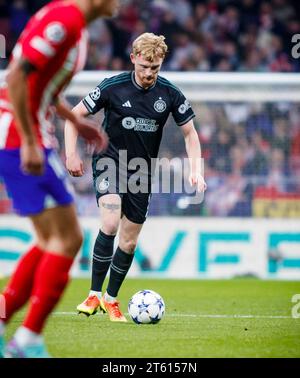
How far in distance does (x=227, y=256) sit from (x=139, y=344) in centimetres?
721

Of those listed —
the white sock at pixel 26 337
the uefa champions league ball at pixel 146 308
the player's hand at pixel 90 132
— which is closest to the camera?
the white sock at pixel 26 337

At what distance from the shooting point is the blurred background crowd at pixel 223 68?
13.5 m

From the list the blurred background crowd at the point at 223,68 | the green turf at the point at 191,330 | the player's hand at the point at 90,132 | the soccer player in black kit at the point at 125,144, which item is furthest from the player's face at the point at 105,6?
the blurred background crowd at the point at 223,68

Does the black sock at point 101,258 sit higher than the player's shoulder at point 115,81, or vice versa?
the player's shoulder at point 115,81

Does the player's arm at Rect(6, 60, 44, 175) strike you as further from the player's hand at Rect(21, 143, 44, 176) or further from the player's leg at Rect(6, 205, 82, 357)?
the player's leg at Rect(6, 205, 82, 357)

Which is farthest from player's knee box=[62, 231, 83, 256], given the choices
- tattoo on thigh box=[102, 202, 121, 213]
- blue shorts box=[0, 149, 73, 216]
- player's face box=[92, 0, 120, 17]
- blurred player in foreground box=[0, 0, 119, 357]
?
tattoo on thigh box=[102, 202, 121, 213]

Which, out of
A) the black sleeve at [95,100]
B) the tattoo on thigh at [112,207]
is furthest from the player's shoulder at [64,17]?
the black sleeve at [95,100]

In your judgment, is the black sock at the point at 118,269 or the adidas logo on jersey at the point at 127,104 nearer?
the black sock at the point at 118,269

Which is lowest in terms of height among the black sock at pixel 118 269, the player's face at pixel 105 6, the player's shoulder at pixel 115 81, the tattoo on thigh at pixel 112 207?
the black sock at pixel 118 269

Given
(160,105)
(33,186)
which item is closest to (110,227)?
(160,105)

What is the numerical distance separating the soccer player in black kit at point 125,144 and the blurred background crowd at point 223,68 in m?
5.23

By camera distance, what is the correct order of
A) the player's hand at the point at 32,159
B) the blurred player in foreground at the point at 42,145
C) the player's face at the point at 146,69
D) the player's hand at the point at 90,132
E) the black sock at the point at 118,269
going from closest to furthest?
the player's hand at the point at 32,159 < the blurred player in foreground at the point at 42,145 < the player's hand at the point at 90,132 < the player's face at the point at 146,69 < the black sock at the point at 118,269

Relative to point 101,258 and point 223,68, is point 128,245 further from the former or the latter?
point 223,68

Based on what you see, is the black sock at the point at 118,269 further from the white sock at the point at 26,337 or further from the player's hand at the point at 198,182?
the white sock at the point at 26,337
